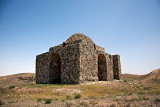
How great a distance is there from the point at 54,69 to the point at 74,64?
18.8 ft

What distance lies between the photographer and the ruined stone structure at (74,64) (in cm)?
1473

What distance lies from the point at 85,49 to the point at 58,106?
10345 mm

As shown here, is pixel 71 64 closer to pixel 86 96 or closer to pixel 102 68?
pixel 86 96

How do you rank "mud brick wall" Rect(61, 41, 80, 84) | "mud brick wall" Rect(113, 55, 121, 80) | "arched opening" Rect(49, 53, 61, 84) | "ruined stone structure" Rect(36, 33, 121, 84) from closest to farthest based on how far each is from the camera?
"mud brick wall" Rect(61, 41, 80, 84) < "ruined stone structure" Rect(36, 33, 121, 84) < "arched opening" Rect(49, 53, 61, 84) < "mud brick wall" Rect(113, 55, 121, 80)

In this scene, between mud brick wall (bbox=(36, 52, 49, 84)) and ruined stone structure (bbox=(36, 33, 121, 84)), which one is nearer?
ruined stone structure (bbox=(36, 33, 121, 84))

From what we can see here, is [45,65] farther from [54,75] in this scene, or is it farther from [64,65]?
[64,65]

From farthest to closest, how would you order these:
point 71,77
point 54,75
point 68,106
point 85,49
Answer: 1. point 54,75
2. point 85,49
3. point 71,77
4. point 68,106

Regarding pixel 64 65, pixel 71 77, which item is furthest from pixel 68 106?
pixel 64 65

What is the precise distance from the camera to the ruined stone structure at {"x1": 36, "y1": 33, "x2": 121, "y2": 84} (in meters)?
14.7

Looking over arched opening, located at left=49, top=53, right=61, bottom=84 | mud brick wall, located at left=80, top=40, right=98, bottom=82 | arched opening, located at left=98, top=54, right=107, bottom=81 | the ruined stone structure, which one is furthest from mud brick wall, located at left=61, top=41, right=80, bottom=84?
arched opening, located at left=98, top=54, right=107, bottom=81

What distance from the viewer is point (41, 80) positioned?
19.7 metres

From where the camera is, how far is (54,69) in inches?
766

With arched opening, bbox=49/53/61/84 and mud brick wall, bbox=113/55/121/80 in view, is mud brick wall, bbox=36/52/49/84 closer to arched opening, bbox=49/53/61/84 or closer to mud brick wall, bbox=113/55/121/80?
arched opening, bbox=49/53/61/84

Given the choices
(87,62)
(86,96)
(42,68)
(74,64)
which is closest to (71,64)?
(74,64)
